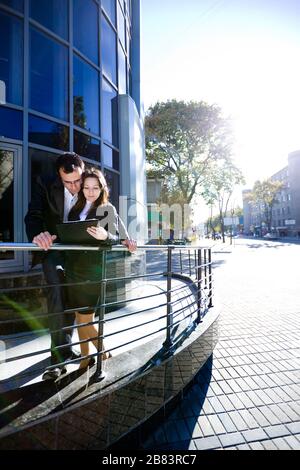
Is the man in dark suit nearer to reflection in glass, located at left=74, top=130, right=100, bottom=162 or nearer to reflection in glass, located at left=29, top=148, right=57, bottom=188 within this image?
reflection in glass, located at left=29, top=148, right=57, bottom=188

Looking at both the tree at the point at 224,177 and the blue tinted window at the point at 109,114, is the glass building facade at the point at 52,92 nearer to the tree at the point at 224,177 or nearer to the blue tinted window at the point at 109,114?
the blue tinted window at the point at 109,114

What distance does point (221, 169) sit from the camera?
1169 inches

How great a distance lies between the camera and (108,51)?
8711mm

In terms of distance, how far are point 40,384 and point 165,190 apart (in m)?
31.4

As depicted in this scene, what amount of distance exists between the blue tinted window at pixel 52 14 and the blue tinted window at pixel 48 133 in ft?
7.50

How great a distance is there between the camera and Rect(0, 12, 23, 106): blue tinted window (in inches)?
227

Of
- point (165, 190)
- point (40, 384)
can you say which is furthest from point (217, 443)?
point (165, 190)

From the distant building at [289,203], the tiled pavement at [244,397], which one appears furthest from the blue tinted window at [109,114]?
the distant building at [289,203]

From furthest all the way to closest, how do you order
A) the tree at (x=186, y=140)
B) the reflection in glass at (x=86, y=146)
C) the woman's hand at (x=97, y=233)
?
the tree at (x=186, y=140) → the reflection in glass at (x=86, y=146) → the woman's hand at (x=97, y=233)

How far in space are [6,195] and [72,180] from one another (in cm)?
381

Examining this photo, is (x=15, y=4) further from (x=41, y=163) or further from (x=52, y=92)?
(x=41, y=163)

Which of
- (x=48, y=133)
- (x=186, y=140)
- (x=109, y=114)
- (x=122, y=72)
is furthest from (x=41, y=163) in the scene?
(x=186, y=140)

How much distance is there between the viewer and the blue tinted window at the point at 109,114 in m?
8.20
